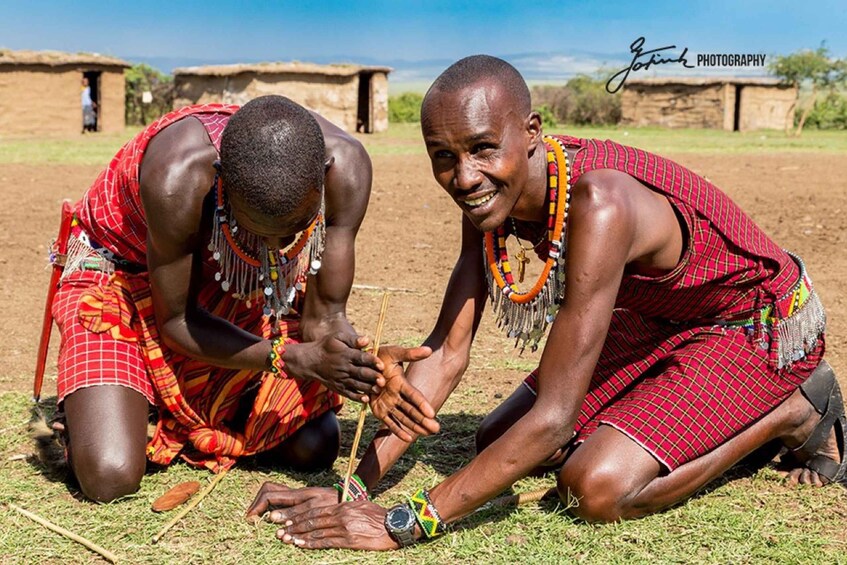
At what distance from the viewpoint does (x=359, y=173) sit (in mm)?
3201

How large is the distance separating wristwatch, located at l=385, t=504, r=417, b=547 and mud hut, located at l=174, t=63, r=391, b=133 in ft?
54.1

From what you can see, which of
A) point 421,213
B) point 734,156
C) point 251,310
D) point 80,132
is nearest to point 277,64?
point 80,132

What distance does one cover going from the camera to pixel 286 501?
115 inches

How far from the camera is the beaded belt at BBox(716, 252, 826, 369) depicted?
3107mm

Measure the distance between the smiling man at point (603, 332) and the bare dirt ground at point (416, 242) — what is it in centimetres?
108

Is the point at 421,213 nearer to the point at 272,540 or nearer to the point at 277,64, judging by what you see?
the point at 272,540

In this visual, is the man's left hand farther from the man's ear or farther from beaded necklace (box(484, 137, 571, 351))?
the man's ear

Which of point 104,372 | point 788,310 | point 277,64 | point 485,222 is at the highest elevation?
point 277,64

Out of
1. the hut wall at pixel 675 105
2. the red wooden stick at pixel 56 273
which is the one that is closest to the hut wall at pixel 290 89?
the hut wall at pixel 675 105

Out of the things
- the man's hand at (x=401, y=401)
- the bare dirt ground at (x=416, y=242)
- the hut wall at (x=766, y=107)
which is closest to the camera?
the man's hand at (x=401, y=401)

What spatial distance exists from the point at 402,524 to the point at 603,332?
77cm

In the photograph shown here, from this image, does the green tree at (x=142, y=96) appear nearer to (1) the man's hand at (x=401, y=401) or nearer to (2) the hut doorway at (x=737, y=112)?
(2) the hut doorway at (x=737, y=112)

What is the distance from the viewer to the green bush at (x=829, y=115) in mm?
28688

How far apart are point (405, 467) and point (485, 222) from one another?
1.12m
